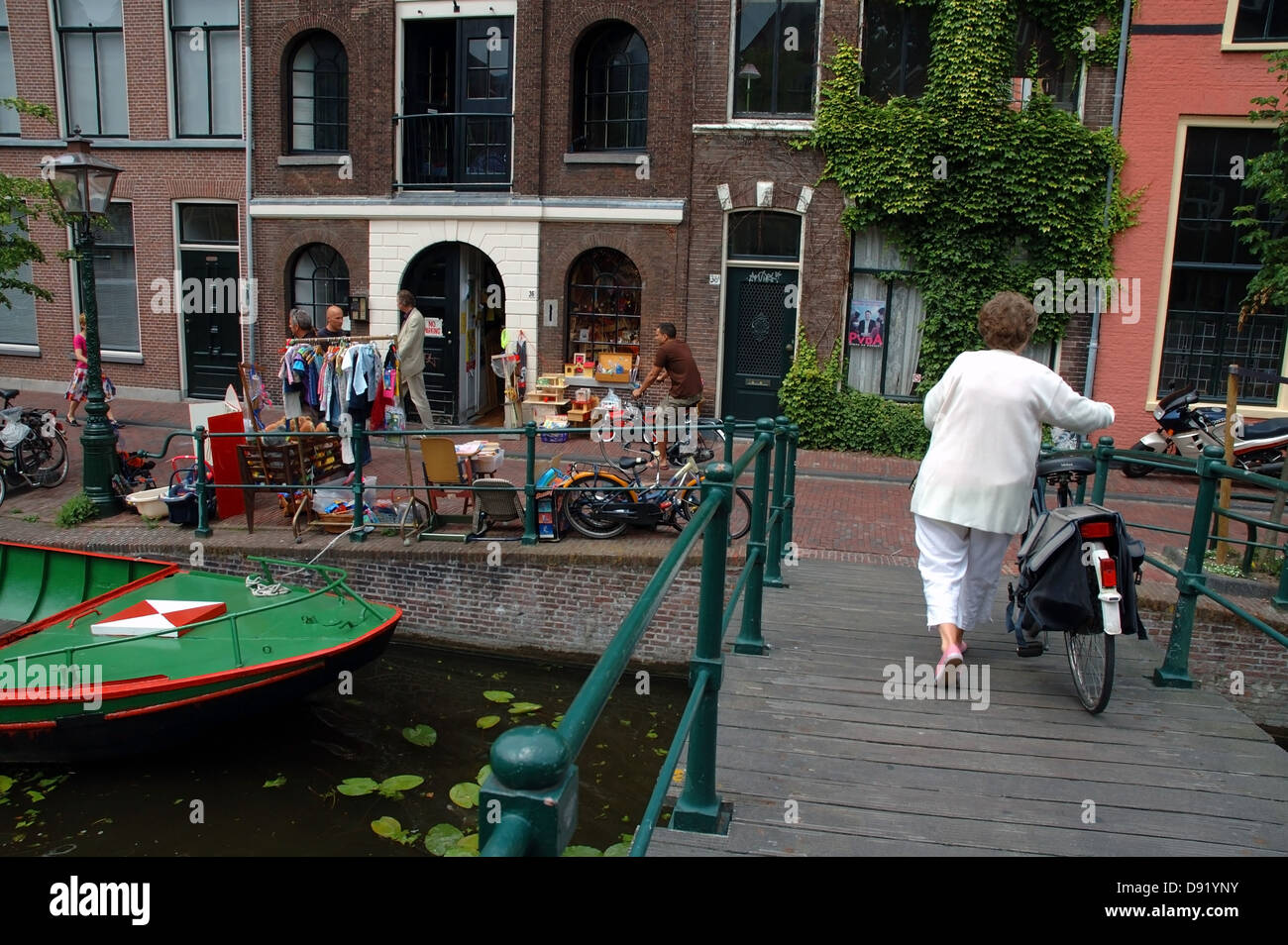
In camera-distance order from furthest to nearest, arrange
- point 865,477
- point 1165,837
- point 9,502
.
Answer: point 865,477
point 9,502
point 1165,837

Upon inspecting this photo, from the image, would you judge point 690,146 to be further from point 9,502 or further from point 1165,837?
point 1165,837

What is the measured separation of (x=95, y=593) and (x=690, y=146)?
10.2m

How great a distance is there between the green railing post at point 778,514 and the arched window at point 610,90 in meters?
10.5

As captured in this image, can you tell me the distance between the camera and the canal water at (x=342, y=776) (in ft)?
22.2

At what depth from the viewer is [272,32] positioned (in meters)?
16.7

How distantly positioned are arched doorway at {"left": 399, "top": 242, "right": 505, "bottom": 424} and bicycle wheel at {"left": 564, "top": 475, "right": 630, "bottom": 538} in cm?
773

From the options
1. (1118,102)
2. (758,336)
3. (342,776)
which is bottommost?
(342,776)

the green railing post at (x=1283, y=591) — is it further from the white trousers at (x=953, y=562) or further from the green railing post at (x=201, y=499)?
the green railing post at (x=201, y=499)

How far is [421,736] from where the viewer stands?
810cm

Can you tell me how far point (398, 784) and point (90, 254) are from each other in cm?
675

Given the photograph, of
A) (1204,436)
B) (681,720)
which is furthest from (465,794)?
(1204,436)

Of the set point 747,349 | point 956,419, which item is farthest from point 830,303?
point 956,419

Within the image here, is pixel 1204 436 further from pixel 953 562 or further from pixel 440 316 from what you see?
pixel 440 316

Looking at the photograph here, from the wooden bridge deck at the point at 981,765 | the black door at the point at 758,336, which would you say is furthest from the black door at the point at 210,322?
the wooden bridge deck at the point at 981,765
